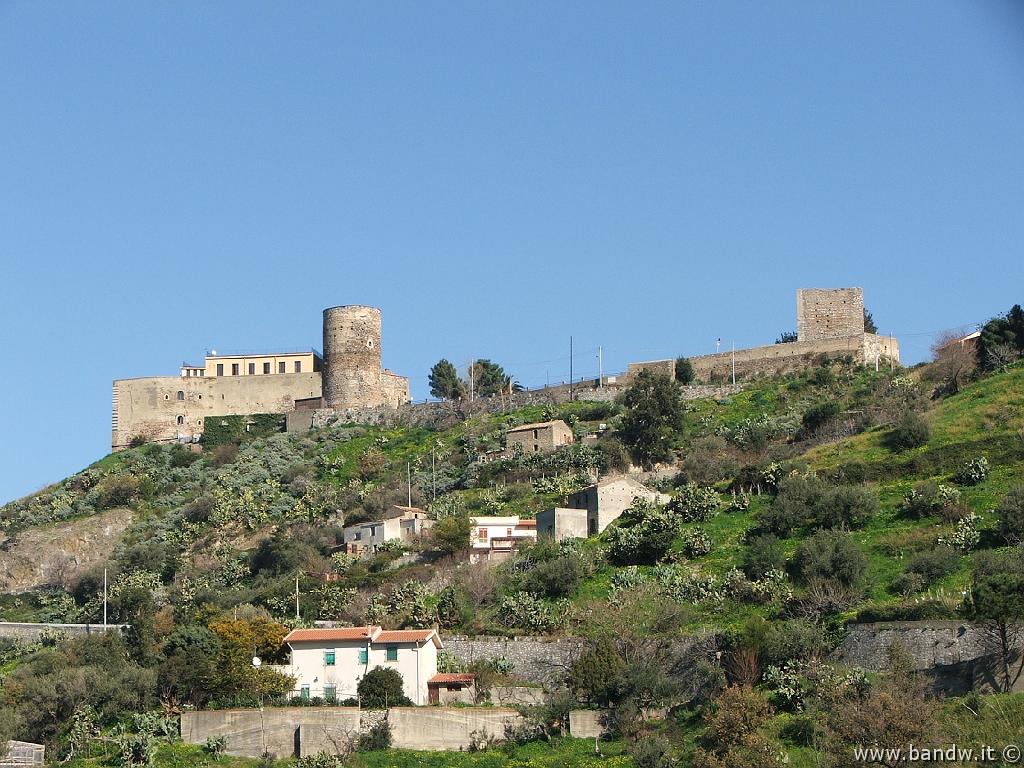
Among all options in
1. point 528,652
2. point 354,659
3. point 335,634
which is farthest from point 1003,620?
point 335,634

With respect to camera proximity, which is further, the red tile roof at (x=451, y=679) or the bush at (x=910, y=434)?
the bush at (x=910, y=434)

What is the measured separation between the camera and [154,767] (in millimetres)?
46594

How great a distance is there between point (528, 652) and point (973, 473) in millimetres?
15122

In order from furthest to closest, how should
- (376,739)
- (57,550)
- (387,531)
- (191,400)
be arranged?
1. (191,400)
2. (57,550)
3. (387,531)
4. (376,739)

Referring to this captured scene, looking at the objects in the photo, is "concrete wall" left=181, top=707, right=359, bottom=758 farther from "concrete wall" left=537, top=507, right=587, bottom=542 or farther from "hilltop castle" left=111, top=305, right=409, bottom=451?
"hilltop castle" left=111, top=305, right=409, bottom=451

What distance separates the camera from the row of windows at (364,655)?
50.4 m

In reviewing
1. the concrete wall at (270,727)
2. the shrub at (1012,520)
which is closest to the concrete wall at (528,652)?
the concrete wall at (270,727)

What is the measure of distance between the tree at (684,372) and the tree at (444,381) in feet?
37.9

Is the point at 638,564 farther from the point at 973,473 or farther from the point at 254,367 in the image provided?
the point at 254,367

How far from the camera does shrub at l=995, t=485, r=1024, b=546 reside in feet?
168

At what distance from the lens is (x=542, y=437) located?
7500 cm

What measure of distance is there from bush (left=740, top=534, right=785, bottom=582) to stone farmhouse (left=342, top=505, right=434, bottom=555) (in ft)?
45.9

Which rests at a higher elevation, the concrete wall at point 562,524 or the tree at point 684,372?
the tree at point 684,372

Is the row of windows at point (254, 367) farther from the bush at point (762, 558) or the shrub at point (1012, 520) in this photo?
the shrub at point (1012, 520)
